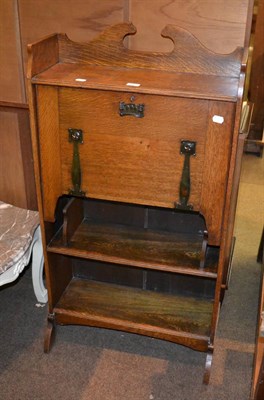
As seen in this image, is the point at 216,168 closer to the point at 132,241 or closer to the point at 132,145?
the point at 132,145

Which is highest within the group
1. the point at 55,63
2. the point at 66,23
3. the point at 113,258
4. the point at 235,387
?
the point at 66,23

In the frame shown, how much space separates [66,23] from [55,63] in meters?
0.17

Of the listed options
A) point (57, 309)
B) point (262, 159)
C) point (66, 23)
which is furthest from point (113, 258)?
point (262, 159)

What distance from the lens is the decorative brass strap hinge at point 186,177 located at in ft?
4.98

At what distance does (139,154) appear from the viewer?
1.58 m

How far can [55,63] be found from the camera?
1.71 meters

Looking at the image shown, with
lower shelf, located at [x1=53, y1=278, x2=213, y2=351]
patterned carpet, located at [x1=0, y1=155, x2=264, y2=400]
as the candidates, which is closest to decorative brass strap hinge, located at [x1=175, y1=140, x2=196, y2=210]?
lower shelf, located at [x1=53, y1=278, x2=213, y2=351]

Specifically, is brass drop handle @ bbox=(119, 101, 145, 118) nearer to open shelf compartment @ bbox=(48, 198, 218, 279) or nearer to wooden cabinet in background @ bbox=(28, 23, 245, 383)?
wooden cabinet in background @ bbox=(28, 23, 245, 383)

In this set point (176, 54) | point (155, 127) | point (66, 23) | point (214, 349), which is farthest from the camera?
point (214, 349)

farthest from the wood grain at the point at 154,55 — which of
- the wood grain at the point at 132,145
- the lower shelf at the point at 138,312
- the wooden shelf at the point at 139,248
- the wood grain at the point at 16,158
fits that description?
the lower shelf at the point at 138,312

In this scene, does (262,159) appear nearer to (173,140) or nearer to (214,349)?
(214,349)

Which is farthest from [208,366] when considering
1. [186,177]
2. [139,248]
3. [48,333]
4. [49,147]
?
[49,147]

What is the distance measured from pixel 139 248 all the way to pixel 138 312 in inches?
11.8

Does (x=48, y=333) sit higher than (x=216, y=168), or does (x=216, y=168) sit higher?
(x=216, y=168)
